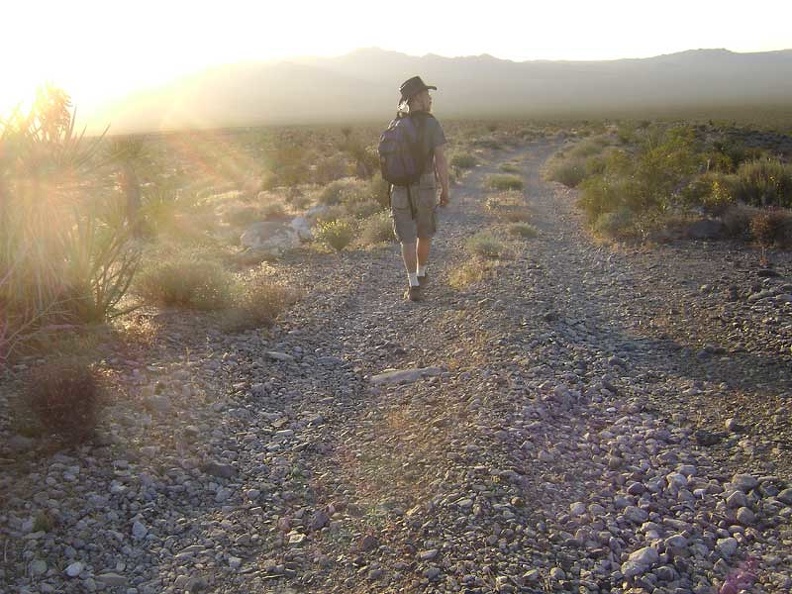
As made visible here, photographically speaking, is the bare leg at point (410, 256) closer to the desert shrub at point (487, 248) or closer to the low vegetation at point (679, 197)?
the desert shrub at point (487, 248)

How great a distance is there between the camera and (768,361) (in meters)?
5.58

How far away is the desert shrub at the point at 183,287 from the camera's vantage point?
7.36 m

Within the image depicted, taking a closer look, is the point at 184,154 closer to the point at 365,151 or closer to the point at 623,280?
the point at 365,151

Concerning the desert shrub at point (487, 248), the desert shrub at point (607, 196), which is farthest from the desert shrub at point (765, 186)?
the desert shrub at point (487, 248)

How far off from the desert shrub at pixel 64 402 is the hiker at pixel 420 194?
160 inches

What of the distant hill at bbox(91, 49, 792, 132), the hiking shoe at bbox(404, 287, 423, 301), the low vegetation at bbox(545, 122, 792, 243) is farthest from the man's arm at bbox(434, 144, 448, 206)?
the distant hill at bbox(91, 49, 792, 132)

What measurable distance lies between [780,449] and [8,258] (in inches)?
218

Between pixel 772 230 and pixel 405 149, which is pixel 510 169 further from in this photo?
pixel 405 149

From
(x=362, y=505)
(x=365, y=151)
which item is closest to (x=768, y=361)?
(x=362, y=505)

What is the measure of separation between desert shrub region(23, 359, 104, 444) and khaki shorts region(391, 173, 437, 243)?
4019 mm

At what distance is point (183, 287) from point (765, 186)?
11.0 metres

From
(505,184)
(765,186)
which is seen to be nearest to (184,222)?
(505,184)

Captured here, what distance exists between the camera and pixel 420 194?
295 inches

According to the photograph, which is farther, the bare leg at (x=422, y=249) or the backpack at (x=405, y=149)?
the bare leg at (x=422, y=249)
